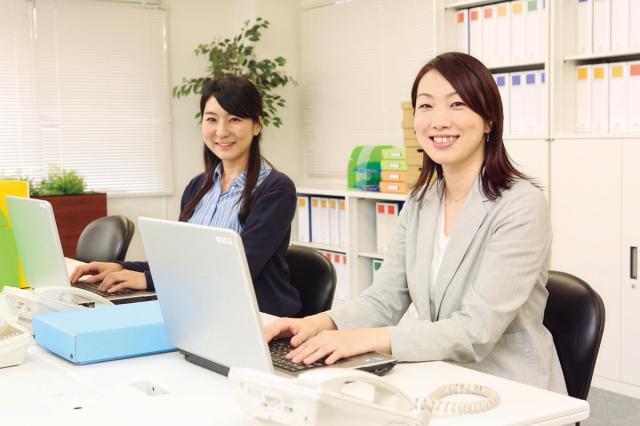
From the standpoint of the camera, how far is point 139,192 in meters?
5.93

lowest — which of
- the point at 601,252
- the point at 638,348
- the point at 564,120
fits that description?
the point at 638,348

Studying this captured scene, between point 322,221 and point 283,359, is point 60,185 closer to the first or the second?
point 322,221

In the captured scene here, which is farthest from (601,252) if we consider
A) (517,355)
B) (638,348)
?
(517,355)

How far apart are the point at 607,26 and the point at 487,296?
244 centimetres

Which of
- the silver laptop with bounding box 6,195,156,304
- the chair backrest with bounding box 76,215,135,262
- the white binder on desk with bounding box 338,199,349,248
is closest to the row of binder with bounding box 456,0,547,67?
the white binder on desk with bounding box 338,199,349,248

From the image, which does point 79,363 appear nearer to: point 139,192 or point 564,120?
point 564,120

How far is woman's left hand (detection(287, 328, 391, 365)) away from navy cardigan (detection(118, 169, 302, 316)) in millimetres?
884

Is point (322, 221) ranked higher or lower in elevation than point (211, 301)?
lower

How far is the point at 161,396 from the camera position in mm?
1597

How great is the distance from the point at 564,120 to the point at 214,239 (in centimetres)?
285

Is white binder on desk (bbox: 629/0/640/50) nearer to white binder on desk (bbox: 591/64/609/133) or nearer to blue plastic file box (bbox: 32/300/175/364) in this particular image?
white binder on desk (bbox: 591/64/609/133)

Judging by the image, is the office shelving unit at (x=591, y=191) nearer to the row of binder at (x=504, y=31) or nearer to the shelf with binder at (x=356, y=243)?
the row of binder at (x=504, y=31)

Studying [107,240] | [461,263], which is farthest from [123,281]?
[461,263]

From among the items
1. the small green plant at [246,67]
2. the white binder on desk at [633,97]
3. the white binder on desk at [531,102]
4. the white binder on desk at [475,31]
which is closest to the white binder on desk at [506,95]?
the white binder on desk at [531,102]
